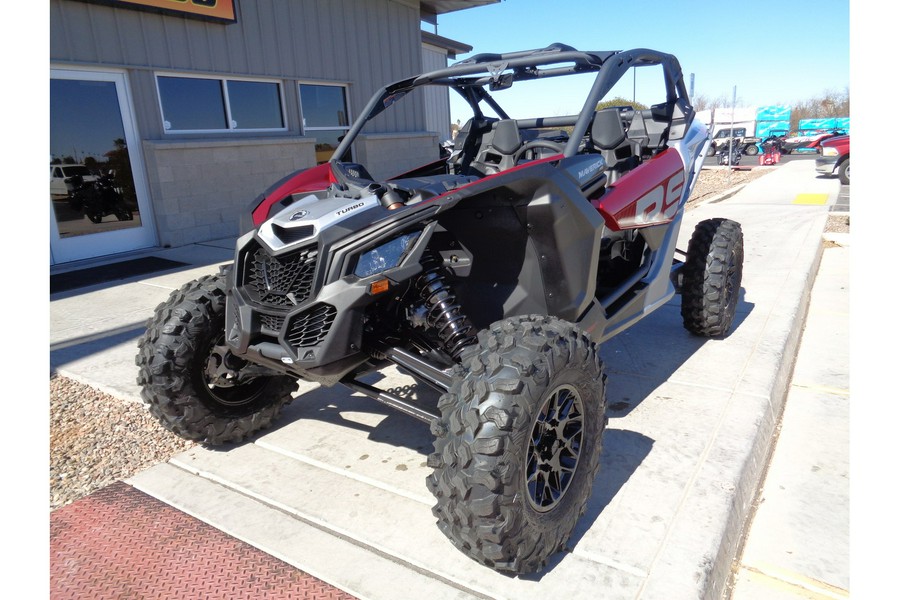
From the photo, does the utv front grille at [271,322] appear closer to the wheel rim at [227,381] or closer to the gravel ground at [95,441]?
the wheel rim at [227,381]

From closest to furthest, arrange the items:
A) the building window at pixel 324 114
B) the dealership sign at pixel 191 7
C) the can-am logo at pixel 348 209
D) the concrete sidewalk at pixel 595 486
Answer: the concrete sidewalk at pixel 595 486 < the can-am logo at pixel 348 209 < the dealership sign at pixel 191 7 < the building window at pixel 324 114

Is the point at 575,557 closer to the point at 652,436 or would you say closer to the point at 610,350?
the point at 652,436

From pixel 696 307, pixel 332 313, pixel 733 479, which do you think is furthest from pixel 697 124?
pixel 332 313

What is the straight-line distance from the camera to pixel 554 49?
10.8 ft

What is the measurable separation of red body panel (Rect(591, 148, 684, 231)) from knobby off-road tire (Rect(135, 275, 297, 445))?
1947 millimetres

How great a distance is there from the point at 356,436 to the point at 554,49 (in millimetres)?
2314

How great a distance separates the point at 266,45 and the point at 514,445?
948cm

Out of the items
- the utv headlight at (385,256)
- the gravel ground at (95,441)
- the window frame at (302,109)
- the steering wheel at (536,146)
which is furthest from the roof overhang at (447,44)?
Result: the utv headlight at (385,256)

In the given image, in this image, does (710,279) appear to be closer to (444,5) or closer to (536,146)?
(536,146)

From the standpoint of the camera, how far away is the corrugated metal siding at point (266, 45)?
7.54m

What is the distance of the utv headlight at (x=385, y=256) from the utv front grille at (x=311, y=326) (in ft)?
0.61

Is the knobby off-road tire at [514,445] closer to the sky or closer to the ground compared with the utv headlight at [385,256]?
closer to the ground

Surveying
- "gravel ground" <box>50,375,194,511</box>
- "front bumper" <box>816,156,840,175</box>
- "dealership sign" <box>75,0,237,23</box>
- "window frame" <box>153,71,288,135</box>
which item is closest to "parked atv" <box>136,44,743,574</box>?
"gravel ground" <box>50,375,194,511</box>

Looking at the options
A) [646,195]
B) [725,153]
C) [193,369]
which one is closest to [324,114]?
[646,195]
